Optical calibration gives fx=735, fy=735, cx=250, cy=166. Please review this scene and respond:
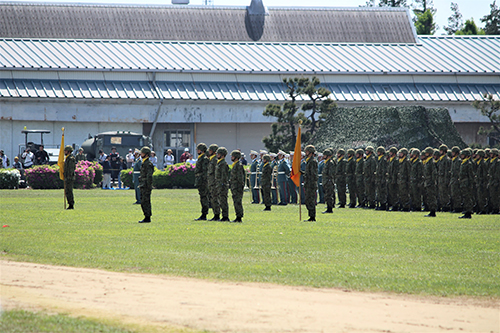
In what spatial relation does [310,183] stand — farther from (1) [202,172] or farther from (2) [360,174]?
(2) [360,174]

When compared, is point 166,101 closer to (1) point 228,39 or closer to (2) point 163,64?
(2) point 163,64

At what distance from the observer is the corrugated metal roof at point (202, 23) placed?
2148 inches

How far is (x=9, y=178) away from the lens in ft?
115

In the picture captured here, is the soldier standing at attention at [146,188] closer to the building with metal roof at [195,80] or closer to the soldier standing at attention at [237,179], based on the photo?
the soldier standing at attention at [237,179]

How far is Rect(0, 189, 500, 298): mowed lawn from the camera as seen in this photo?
10.1 metres

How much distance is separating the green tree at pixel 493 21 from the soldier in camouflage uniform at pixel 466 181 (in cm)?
6442

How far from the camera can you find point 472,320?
7.72 meters

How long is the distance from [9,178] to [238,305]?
29.2 meters

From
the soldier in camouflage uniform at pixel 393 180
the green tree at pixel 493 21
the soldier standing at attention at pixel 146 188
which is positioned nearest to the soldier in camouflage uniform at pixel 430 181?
the soldier in camouflage uniform at pixel 393 180

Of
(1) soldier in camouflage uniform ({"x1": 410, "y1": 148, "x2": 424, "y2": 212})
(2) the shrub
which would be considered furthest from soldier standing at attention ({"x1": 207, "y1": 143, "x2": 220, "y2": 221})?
(2) the shrub

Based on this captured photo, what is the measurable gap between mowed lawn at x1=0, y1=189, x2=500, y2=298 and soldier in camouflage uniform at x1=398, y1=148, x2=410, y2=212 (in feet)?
8.14

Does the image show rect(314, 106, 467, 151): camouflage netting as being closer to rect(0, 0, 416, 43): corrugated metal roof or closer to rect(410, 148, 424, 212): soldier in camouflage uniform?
rect(410, 148, 424, 212): soldier in camouflage uniform

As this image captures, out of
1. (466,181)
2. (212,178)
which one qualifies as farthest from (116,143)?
(466,181)

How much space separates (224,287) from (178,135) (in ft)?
140
